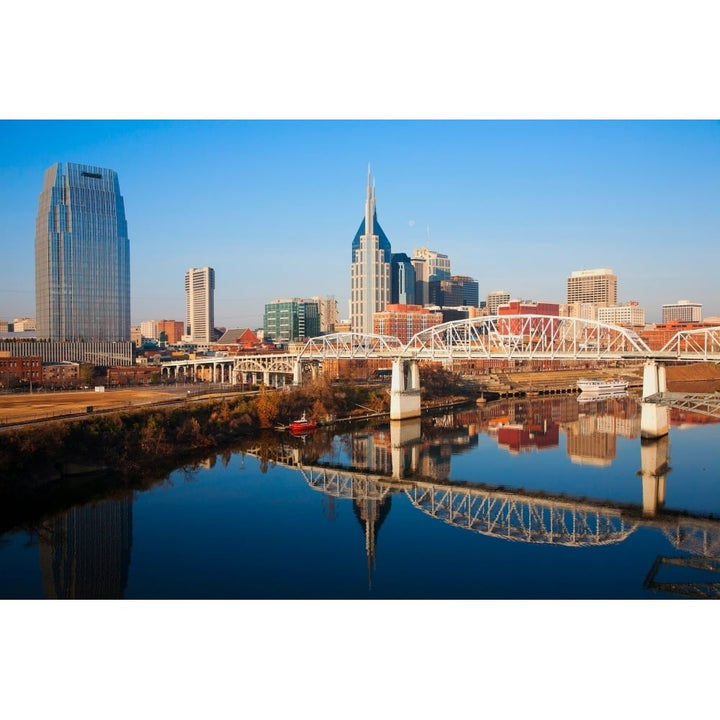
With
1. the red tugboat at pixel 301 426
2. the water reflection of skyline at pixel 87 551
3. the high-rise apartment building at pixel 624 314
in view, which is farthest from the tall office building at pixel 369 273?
the water reflection of skyline at pixel 87 551

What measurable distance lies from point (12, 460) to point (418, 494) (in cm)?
647

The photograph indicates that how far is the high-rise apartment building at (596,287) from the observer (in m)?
74.6

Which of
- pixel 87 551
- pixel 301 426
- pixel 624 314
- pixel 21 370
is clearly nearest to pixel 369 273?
pixel 624 314

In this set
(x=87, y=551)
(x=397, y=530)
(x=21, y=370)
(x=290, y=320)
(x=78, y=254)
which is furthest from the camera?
(x=290, y=320)

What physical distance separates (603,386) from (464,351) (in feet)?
29.4

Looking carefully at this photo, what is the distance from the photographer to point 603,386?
29219mm

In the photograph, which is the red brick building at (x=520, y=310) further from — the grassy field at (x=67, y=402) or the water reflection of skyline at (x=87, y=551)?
the water reflection of skyline at (x=87, y=551)

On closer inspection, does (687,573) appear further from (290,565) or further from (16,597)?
(16,597)

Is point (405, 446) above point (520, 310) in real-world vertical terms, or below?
below

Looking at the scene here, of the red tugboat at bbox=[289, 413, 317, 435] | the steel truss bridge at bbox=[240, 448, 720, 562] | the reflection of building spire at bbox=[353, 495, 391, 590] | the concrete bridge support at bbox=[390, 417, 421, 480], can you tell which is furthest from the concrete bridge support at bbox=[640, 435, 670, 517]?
the red tugboat at bbox=[289, 413, 317, 435]

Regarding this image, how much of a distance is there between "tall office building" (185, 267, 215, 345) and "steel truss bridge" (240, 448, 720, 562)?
60598 millimetres

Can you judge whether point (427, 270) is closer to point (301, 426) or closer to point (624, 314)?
point (624, 314)

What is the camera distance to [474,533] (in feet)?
31.1

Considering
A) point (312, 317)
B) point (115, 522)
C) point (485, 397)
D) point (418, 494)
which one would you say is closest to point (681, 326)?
point (485, 397)
